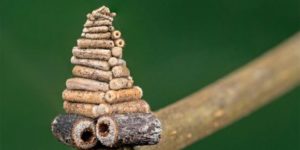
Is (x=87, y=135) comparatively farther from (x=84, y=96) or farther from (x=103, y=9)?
(x=103, y=9)

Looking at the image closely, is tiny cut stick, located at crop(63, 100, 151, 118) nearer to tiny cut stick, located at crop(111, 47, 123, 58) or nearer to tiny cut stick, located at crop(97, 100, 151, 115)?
tiny cut stick, located at crop(97, 100, 151, 115)

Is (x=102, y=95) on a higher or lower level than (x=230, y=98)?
lower

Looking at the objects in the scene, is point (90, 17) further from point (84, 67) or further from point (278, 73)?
point (278, 73)

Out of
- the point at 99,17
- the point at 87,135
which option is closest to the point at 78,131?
the point at 87,135

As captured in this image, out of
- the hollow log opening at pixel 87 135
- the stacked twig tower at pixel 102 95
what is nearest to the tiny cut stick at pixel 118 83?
the stacked twig tower at pixel 102 95

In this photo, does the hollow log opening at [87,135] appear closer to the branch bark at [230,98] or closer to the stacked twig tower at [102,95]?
the stacked twig tower at [102,95]

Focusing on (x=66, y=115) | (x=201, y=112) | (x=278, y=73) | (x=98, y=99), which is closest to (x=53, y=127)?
(x=66, y=115)
